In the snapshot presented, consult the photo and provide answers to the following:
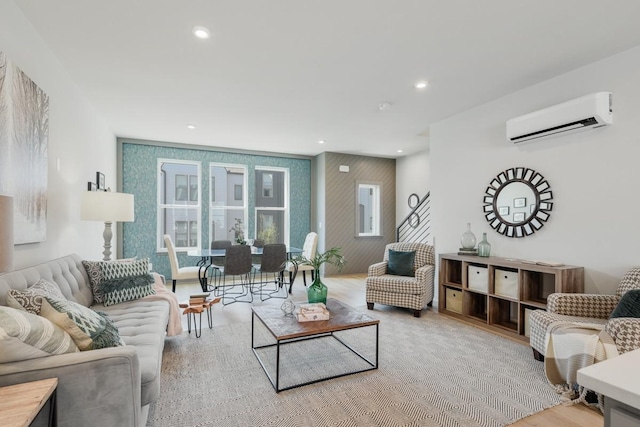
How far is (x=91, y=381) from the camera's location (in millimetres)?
1338

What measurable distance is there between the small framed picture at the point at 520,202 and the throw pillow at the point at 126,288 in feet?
12.8

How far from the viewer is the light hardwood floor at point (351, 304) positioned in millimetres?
1919

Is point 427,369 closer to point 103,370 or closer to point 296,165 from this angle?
point 103,370

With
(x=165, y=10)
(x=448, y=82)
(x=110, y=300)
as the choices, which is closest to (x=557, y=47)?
(x=448, y=82)

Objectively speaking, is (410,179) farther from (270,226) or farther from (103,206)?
(103,206)

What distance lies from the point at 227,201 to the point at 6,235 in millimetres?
5619

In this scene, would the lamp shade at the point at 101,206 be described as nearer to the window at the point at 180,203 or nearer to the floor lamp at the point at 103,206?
the floor lamp at the point at 103,206

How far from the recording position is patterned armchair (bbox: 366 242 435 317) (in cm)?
396

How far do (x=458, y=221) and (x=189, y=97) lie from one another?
376 centimetres

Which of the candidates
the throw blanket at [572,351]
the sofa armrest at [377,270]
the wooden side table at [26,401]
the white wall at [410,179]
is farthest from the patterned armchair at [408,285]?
the wooden side table at [26,401]

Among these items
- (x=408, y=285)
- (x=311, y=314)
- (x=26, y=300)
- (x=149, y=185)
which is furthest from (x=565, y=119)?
(x=149, y=185)

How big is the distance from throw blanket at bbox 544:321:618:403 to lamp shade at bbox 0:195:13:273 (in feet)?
9.88

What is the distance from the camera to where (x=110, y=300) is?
2723mm

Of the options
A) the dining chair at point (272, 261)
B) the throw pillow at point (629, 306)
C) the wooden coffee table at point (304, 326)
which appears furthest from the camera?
the dining chair at point (272, 261)
